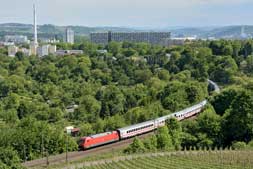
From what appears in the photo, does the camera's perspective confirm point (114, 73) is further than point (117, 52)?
No

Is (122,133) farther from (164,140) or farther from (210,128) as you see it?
(210,128)

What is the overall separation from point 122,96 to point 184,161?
20.1 m

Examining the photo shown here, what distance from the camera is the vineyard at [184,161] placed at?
13688 mm

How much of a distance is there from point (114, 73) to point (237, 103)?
2827cm

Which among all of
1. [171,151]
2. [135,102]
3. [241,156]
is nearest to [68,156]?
[171,151]

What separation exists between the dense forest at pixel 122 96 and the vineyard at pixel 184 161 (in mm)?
2192

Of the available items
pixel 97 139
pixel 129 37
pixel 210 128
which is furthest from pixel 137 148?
pixel 129 37

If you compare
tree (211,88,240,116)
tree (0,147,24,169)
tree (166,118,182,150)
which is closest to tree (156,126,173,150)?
tree (166,118,182,150)

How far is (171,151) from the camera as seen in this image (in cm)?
1612

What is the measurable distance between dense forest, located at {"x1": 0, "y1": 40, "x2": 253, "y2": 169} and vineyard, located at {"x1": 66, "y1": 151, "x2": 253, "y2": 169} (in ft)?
7.19

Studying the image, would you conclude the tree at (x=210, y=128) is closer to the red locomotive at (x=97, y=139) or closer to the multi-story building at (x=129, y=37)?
the red locomotive at (x=97, y=139)

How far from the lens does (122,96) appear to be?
34.2 m

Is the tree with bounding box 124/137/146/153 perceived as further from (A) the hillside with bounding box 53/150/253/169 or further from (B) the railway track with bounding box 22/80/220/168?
(B) the railway track with bounding box 22/80/220/168

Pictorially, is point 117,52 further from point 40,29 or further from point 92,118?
point 40,29
